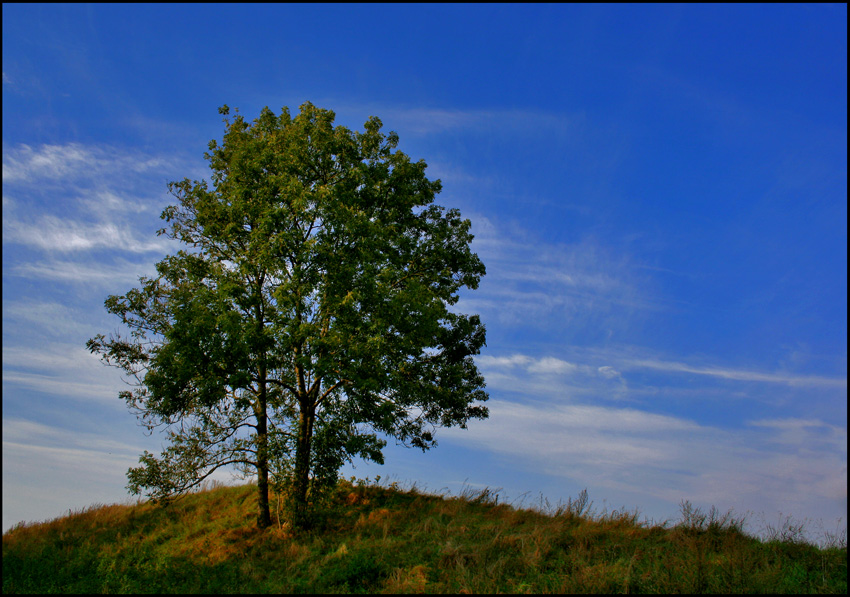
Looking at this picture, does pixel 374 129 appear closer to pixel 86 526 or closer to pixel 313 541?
pixel 313 541

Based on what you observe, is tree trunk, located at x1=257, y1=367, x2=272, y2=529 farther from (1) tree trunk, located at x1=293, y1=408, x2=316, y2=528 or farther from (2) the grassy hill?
(1) tree trunk, located at x1=293, y1=408, x2=316, y2=528

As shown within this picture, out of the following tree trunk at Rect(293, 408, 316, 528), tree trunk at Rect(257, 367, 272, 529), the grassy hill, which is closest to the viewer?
the grassy hill

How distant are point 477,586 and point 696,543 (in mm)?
6566

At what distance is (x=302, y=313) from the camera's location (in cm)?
1770

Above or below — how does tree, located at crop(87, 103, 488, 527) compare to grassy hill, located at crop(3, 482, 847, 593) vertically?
above

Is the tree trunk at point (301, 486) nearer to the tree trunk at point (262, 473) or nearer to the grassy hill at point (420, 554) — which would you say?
the grassy hill at point (420, 554)

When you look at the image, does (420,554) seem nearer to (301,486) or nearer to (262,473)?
(301,486)

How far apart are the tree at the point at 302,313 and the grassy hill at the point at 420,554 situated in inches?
82.8

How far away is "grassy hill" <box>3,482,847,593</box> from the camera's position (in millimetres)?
11875

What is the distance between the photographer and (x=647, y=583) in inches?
453

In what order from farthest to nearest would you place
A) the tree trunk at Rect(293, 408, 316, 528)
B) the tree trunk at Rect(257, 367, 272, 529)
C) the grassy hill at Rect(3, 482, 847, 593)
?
the tree trunk at Rect(257, 367, 272, 529)
the tree trunk at Rect(293, 408, 316, 528)
the grassy hill at Rect(3, 482, 847, 593)

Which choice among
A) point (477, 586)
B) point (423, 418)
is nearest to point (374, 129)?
point (423, 418)

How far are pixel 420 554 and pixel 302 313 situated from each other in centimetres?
836

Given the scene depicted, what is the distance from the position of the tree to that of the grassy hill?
2104 millimetres
